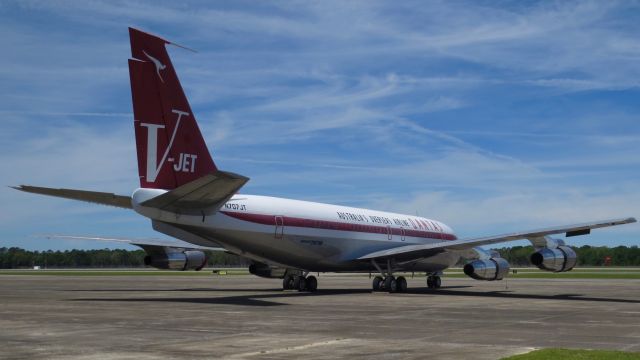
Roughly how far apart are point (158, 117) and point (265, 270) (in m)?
13.3

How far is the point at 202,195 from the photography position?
2264 cm

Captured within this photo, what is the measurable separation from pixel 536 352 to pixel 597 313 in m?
9.87

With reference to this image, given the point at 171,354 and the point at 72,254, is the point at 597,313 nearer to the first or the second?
the point at 171,354

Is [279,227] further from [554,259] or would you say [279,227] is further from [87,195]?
[554,259]

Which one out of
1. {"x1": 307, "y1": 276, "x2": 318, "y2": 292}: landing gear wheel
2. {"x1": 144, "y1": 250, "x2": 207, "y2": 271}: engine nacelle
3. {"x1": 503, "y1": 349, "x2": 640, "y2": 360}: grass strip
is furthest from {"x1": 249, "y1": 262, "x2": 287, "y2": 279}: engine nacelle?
{"x1": 503, "y1": 349, "x2": 640, "y2": 360}: grass strip

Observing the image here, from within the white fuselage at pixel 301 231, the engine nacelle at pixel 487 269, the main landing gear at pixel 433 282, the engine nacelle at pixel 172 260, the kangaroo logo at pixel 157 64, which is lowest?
the main landing gear at pixel 433 282

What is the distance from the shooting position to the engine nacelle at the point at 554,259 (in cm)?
2873

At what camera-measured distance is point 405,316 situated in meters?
18.9

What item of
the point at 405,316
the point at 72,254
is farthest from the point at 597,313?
the point at 72,254

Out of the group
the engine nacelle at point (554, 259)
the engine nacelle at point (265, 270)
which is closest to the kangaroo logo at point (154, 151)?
the engine nacelle at point (265, 270)

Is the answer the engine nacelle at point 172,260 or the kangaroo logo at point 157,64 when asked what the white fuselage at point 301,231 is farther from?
the engine nacelle at point 172,260

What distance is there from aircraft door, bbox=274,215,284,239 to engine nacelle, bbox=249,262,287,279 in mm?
5646

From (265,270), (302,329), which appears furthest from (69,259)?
(302,329)

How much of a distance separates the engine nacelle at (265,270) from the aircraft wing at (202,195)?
10668mm
